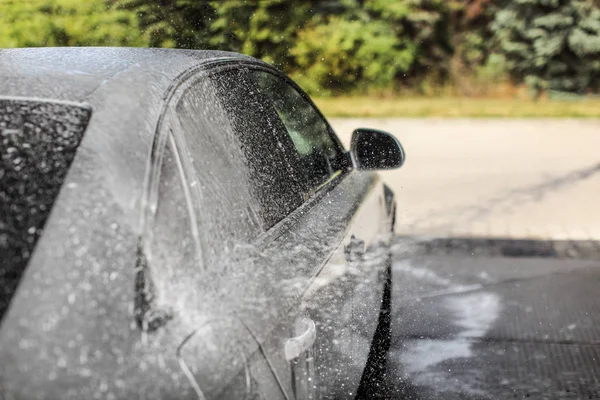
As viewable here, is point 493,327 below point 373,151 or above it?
below

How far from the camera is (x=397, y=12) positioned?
21781 mm

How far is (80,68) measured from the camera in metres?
2.27

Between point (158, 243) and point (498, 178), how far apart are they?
9397 millimetres

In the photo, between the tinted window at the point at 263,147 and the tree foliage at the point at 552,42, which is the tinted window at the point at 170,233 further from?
the tree foliage at the point at 552,42

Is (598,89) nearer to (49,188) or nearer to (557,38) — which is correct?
(557,38)

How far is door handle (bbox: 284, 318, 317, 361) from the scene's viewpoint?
6.68 ft

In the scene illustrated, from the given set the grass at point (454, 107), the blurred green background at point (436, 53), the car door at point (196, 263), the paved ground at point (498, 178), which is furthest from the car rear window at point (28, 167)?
the grass at point (454, 107)

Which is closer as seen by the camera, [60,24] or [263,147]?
[263,147]

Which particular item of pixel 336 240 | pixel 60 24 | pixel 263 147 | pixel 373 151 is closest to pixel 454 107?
pixel 60 24

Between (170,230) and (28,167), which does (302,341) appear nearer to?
(170,230)

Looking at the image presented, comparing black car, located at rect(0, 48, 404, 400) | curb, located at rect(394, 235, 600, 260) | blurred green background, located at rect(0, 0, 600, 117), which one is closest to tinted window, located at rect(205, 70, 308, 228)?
black car, located at rect(0, 48, 404, 400)

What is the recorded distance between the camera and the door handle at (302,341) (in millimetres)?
2036

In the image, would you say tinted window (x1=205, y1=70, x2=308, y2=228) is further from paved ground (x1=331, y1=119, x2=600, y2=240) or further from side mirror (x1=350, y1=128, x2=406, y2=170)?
paved ground (x1=331, y1=119, x2=600, y2=240)

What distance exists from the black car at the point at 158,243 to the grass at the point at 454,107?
554 inches
